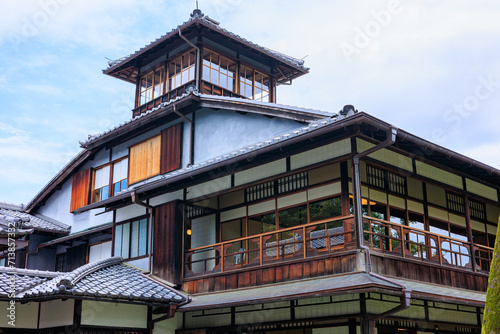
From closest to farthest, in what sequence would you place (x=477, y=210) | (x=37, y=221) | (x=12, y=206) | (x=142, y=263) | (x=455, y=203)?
1. (x=455, y=203)
2. (x=142, y=263)
3. (x=477, y=210)
4. (x=37, y=221)
5. (x=12, y=206)

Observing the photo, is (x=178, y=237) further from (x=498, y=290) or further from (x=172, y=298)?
(x=498, y=290)

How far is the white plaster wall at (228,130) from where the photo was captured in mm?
16906

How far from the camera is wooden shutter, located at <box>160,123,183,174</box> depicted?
19.3 m

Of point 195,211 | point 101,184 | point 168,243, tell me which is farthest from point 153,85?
point 168,243

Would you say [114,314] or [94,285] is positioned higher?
[94,285]

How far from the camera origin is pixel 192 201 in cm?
1619

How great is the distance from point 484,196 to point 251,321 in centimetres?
772

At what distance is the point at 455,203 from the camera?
16.6 metres

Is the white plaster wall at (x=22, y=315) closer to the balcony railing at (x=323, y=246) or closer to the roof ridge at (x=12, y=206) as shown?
the balcony railing at (x=323, y=246)

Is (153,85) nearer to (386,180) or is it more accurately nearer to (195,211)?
(195,211)

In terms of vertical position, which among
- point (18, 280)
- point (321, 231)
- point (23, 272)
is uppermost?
point (321, 231)

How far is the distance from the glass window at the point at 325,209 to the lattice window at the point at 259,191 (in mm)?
1348

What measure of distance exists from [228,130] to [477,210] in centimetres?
813

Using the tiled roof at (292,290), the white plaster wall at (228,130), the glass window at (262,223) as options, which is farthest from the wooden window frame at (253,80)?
the tiled roof at (292,290)
